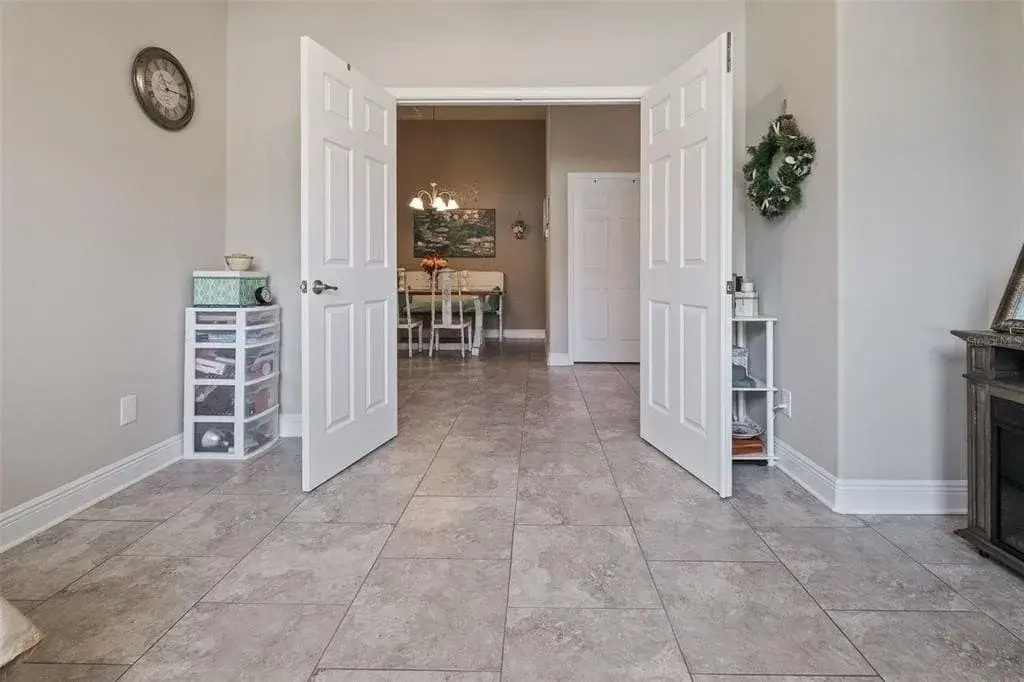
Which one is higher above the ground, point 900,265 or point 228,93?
point 228,93

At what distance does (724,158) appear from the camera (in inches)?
87.9

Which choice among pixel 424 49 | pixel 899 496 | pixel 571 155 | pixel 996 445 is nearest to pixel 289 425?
pixel 424 49

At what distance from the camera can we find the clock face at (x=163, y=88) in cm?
243

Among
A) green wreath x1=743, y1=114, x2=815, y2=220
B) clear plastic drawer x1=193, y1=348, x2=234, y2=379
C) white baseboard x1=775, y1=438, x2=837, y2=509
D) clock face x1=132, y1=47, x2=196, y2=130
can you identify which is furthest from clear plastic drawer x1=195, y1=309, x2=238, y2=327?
white baseboard x1=775, y1=438, x2=837, y2=509

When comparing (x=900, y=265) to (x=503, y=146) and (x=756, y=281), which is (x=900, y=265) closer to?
(x=756, y=281)

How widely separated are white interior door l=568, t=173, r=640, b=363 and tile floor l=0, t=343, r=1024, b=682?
141 inches

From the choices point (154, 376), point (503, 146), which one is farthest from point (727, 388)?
point (503, 146)

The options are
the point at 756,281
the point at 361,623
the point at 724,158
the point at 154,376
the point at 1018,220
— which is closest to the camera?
the point at 361,623

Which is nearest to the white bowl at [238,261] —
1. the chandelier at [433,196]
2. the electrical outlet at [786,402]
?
the electrical outlet at [786,402]

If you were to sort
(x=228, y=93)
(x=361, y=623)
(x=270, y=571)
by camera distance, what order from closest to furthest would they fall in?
(x=361, y=623)
(x=270, y=571)
(x=228, y=93)

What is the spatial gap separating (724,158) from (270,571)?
2.22 meters

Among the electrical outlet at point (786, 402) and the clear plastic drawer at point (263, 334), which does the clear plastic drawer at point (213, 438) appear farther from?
the electrical outlet at point (786, 402)

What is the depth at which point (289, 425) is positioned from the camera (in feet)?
10.6

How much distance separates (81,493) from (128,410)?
398mm
